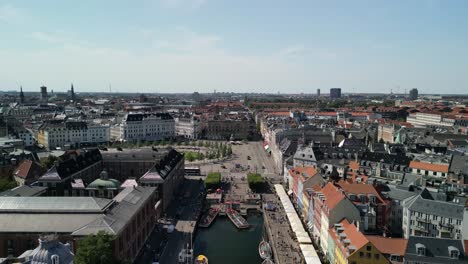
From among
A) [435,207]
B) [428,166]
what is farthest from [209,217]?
[428,166]

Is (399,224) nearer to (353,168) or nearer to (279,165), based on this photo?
(353,168)

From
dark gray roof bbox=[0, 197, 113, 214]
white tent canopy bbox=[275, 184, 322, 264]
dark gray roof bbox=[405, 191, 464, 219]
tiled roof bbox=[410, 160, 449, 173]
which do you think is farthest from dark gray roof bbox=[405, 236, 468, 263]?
dark gray roof bbox=[0, 197, 113, 214]

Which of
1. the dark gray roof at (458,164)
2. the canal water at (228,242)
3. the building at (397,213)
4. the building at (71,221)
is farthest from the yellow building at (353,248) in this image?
the dark gray roof at (458,164)

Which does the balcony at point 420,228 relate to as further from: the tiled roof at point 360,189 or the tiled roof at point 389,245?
the tiled roof at point 389,245

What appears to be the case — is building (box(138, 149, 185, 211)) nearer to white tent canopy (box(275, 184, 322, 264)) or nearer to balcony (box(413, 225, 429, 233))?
white tent canopy (box(275, 184, 322, 264))

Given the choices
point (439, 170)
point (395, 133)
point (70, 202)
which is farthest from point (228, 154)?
point (70, 202)

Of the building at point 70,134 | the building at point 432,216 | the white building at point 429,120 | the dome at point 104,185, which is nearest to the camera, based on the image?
the building at point 432,216

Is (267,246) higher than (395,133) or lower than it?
lower
